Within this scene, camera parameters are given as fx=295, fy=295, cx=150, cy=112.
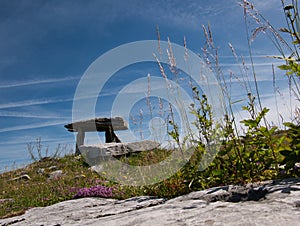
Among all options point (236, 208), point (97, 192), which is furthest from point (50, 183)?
point (236, 208)

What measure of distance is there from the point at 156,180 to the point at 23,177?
431 inches

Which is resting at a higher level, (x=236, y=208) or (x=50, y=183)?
(x=236, y=208)

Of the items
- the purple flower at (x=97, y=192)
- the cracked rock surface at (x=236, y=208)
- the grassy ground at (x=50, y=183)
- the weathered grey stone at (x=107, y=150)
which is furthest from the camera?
the weathered grey stone at (x=107, y=150)

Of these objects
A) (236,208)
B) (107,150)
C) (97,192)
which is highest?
(107,150)

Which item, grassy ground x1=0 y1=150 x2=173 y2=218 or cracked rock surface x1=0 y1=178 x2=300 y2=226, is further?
grassy ground x1=0 y1=150 x2=173 y2=218

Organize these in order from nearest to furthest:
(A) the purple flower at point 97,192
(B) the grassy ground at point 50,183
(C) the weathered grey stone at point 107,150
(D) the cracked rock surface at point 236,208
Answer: (D) the cracked rock surface at point 236,208 → (A) the purple flower at point 97,192 → (B) the grassy ground at point 50,183 → (C) the weathered grey stone at point 107,150

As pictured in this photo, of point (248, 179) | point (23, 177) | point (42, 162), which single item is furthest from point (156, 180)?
point (42, 162)

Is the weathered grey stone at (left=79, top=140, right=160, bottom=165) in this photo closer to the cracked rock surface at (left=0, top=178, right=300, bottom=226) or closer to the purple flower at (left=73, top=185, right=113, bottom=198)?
the purple flower at (left=73, top=185, right=113, bottom=198)

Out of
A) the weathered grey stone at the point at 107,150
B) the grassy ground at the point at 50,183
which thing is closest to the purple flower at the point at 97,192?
the grassy ground at the point at 50,183

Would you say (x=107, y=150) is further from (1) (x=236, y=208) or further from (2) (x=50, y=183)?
(1) (x=236, y=208)

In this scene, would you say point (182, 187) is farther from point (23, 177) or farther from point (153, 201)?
point (23, 177)

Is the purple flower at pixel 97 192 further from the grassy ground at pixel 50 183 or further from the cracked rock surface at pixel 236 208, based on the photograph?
the cracked rock surface at pixel 236 208

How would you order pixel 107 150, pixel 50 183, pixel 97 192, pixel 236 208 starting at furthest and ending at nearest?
pixel 107 150 < pixel 50 183 < pixel 97 192 < pixel 236 208

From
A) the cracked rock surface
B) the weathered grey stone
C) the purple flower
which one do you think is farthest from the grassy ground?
the cracked rock surface
